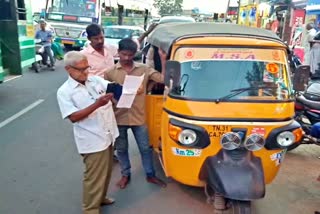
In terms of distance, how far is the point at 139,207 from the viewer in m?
3.68

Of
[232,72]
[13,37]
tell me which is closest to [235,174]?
[232,72]

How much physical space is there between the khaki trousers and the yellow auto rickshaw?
62cm

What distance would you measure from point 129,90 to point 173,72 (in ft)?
1.58

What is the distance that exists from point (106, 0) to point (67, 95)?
1770 cm

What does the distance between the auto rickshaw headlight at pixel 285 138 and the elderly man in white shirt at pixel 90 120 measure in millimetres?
1523

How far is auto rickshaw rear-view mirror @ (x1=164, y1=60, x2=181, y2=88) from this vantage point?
10.5 ft

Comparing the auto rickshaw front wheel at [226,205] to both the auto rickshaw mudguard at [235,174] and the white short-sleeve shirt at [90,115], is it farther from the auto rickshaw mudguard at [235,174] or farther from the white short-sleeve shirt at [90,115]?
the white short-sleeve shirt at [90,115]

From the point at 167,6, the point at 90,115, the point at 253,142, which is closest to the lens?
the point at 90,115

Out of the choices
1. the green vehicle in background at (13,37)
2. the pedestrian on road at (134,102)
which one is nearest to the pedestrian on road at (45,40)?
the green vehicle in background at (13,37)

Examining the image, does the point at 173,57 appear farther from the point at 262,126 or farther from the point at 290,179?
the point at 290,179

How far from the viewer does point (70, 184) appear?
412 cm

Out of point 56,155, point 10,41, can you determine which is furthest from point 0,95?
point 56,155

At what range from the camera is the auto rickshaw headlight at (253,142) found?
10.1 feet

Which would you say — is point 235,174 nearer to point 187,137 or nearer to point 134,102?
point 187,137
